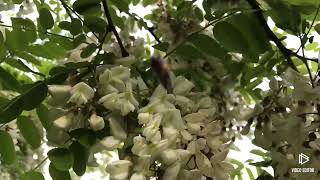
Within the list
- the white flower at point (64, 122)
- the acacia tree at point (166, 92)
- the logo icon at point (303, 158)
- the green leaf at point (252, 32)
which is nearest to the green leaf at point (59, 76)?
the acacia tree at point (166, 92)

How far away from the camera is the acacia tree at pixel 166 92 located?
33.1 inches

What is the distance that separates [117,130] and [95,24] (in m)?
0.34

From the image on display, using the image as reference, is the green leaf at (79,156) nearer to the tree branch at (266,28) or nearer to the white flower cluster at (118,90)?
Result: the white flower cluster at (118,90)

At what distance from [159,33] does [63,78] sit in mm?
385

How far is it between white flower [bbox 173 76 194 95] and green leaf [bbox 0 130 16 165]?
425 millimetres

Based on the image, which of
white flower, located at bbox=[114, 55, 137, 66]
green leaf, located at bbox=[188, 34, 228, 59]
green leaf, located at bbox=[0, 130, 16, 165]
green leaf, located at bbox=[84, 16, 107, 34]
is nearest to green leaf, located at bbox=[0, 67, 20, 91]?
green leaf, located at bbox=[0, 130, 16, 165]

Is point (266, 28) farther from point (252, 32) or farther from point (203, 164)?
point (203, 164)

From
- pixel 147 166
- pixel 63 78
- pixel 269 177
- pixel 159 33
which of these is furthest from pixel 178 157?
pixel 159 33

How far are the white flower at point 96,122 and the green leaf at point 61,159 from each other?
84mm

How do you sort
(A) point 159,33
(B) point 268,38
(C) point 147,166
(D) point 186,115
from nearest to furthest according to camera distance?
(C) point 147,166 < (D) point 186,115 < (B) point 268,38 < (A) point 159,33

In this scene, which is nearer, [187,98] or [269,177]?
[187,98]

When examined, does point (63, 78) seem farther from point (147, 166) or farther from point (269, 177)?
point (269, 177)

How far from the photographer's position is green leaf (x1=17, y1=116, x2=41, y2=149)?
3.83 ft

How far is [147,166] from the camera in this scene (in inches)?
31.3
